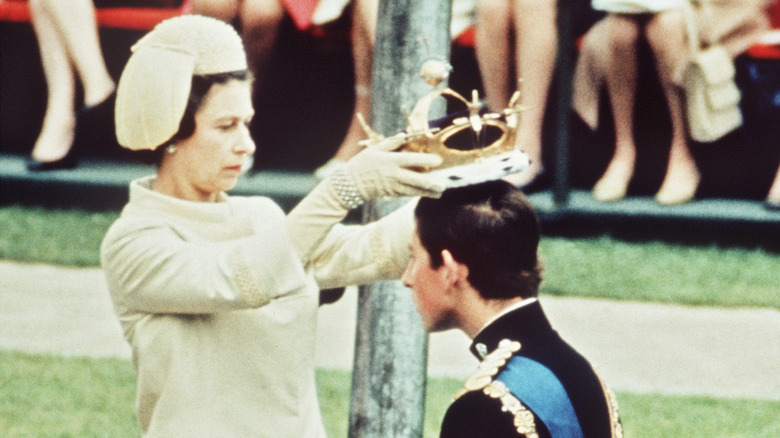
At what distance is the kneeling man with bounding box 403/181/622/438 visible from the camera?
92.2 inches

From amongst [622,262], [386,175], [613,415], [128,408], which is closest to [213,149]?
[386,175]

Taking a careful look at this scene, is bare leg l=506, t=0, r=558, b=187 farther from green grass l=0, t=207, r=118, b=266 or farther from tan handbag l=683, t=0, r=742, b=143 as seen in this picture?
green grass l=0, t=207, r=118, b=266

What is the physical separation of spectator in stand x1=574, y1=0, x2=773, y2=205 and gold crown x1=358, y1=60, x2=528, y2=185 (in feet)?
13.4

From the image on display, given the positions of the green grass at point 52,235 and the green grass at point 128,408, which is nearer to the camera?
the green grass at point 128,408

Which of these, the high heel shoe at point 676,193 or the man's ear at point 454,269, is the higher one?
the man's ear at point 454,269

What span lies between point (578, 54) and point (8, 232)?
298 cm

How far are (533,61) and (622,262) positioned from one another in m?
1.05

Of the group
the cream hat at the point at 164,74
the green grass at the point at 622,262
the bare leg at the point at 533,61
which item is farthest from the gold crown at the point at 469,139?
the bare leg at the point at 533,61

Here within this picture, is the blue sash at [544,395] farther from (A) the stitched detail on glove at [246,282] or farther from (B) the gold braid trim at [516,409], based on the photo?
(A) the stitched detail on glove at [246,282]

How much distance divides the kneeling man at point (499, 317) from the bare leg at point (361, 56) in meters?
4.00

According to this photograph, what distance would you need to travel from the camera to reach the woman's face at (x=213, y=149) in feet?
9.03

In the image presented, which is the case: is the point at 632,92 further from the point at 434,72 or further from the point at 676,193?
the point at 434,72

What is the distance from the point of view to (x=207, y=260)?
2613 millimetres

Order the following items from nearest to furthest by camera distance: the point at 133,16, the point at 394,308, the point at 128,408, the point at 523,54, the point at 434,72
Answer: the point at 434,72, the point at 394,308, the point at 128,408, the point at 523,54, the point at 133,16
